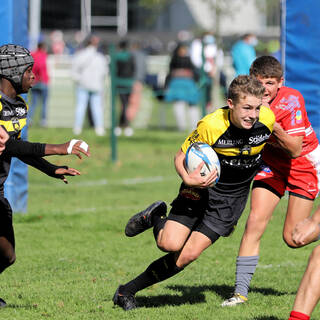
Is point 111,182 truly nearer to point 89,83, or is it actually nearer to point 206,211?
point 89,83

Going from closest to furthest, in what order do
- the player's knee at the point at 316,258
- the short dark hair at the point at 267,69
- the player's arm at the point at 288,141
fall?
the player's knee at the point at 316,258, the player's arm at the point at 288,141, the short dark hair at the point at 267,69

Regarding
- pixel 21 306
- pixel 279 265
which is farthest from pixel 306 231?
pixel 279 265

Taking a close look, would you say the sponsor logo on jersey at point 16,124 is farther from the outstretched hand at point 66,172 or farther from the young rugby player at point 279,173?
the young rugby player at point 279,173

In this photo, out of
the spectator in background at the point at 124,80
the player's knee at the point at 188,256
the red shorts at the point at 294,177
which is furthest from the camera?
the spectator in background at the point at 124,80

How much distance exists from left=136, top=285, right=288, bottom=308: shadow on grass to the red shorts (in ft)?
3.16

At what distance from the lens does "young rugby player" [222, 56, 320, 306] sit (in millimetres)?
6992

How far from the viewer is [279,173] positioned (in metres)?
7.32

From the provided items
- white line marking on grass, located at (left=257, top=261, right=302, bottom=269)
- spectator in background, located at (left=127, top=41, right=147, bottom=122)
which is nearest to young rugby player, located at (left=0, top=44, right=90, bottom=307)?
white line marking on grass, located at (left=257, top=261, right=302, bottom=269)

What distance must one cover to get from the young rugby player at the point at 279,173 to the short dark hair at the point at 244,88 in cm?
54

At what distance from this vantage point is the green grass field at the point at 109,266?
266 inches

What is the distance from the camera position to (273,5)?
28109mm

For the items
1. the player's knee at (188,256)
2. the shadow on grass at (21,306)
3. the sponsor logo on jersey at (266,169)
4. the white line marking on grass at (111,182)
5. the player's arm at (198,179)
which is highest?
the player's arm at (198,179)

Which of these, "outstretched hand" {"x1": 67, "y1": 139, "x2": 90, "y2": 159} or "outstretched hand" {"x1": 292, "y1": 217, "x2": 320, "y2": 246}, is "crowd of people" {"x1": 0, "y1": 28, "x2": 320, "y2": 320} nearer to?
"outstretched hand" {"x1": 67, "y1": 139, "x2": 90, "y2": 159}

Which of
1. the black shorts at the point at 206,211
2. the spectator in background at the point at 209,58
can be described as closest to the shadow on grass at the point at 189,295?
the black shorts at the point at 206,211
